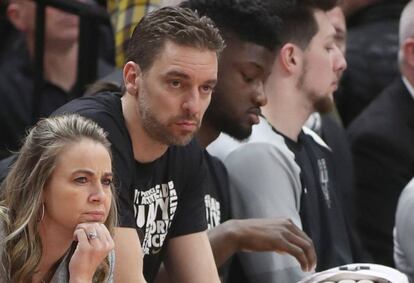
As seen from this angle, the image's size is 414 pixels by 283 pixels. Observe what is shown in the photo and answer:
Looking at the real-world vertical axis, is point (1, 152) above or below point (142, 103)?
below

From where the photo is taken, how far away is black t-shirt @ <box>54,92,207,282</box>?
3986 millimetres

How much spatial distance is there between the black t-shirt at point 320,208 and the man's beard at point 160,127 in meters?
1.30

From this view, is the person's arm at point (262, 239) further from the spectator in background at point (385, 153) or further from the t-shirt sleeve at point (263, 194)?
the spectator in background at point (385, 153)

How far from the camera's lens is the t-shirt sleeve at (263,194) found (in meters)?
4.82

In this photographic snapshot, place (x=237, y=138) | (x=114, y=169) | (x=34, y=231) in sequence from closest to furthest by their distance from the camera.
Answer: (x=34, y=231), (x=114, y=169), (x=237, y=138)

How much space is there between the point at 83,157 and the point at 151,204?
59 centimetres

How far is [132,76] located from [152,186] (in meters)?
0.37

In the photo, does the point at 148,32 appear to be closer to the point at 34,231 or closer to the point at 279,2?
the point at 34,231

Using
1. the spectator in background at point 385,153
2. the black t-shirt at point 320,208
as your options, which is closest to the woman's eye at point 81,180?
the black t-shirt at point 320,208

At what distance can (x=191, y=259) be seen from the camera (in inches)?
167

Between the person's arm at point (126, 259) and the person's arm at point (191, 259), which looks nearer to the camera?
the person's arm at point (126, 259)

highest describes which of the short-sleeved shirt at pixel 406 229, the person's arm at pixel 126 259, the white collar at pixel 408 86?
the white collar at pixel 408 86

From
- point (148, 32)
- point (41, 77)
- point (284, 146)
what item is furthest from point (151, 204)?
point (41, 77)

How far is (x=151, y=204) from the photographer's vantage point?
4.15m
